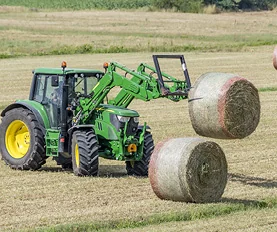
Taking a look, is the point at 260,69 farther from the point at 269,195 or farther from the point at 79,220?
the point at 79,220

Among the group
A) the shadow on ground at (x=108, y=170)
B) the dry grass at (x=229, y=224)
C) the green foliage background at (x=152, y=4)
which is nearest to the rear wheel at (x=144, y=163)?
the shadow on ground at (x=108, y=170)

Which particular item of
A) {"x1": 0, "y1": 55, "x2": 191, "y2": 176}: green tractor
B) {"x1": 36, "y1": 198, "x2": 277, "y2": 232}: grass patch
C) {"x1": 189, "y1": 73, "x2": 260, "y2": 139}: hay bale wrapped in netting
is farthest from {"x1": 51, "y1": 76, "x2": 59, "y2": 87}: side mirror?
{"x1": 36, "y1": 198, "x2": 277, "y2": 232}: grass patch

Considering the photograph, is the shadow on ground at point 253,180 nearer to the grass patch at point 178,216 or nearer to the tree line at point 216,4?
the grass patch at point 178,216

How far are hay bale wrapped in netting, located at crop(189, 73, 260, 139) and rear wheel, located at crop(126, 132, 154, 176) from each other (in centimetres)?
176

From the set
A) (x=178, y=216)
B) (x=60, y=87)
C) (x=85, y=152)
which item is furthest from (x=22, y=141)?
(x=178, y=216)

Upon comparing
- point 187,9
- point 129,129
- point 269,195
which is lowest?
point 269,195

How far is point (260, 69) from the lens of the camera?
32562 millimetres

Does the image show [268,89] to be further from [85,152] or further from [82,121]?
[85,152]

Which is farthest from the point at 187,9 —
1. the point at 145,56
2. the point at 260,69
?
the point at 260,69

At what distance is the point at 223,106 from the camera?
12.2m

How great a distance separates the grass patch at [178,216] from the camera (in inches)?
415

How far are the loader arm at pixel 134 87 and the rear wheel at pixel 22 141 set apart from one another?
2.95ft

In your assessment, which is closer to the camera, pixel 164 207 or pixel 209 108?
pixel 164 207

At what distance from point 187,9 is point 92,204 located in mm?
64468
